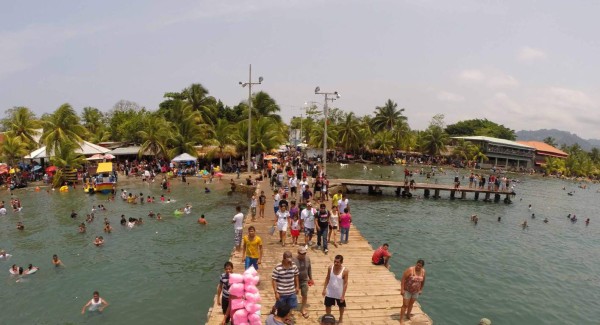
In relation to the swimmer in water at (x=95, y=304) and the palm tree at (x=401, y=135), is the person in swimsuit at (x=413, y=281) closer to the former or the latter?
the swimmer in water at (x=95, y=304)

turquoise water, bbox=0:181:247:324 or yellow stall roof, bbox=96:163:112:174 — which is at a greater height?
yellow stall roof, bbox=96:163:112:174

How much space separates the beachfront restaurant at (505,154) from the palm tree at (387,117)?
16.5 meters

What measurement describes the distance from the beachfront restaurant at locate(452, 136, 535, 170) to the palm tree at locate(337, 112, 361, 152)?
27.1 metres

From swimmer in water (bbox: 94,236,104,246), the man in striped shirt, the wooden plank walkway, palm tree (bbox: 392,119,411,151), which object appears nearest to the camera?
the man in striped shirt

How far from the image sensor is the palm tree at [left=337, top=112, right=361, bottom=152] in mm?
68875

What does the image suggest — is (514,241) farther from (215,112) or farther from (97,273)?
(215,112)

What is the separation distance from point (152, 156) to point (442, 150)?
2217 inches

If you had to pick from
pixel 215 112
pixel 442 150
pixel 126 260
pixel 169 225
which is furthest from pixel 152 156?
pixel 442 150

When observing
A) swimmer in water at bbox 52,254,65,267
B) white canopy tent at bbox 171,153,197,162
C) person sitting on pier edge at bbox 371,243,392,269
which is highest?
white canopy tent at bbox 171,153,197,162

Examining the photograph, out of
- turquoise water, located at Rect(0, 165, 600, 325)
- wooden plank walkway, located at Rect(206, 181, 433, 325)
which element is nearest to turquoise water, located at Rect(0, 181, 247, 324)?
turquoise water, located at Rect(0, 165, 600, 325)

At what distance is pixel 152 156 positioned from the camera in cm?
4731

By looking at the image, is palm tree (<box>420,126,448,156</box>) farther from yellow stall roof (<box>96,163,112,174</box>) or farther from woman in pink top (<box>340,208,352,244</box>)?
woman in pink top (<box>340,208,352,244</box>)

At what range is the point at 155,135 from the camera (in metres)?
42.7

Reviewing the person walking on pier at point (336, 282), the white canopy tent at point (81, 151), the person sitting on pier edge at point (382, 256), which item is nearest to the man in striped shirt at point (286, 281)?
the person walking on pier at point (336, 282)
